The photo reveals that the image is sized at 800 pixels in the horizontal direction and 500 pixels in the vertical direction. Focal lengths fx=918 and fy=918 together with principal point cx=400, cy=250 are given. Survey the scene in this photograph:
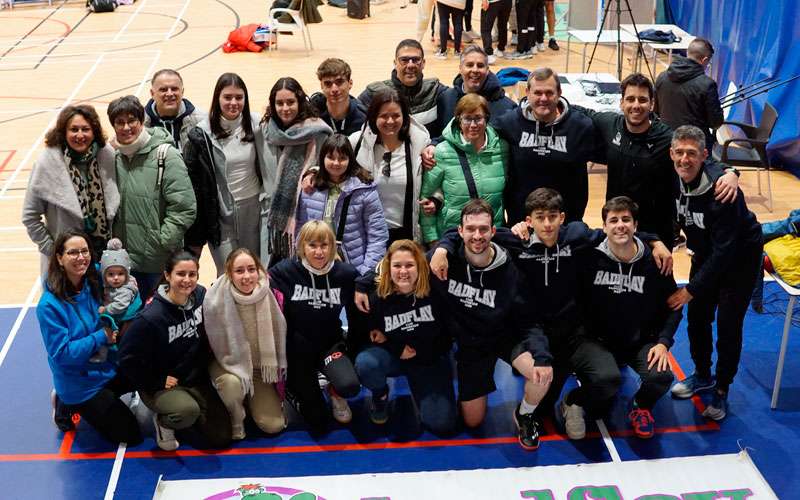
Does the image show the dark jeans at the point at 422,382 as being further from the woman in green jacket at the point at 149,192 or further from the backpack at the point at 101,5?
the backpack at the point at 101,5

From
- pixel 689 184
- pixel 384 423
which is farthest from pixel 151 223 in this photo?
pixel 689 184

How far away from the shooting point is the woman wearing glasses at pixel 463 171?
5.60 meters

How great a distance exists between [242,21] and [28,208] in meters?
12.2

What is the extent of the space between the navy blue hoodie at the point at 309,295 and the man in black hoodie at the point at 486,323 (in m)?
0.54

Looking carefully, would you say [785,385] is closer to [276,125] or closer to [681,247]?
[681,247]

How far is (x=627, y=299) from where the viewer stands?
5.21 m

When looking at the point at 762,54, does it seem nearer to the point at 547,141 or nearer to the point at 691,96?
the point at 691,96

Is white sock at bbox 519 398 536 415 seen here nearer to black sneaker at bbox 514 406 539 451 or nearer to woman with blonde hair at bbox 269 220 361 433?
black sneaker at bbox 514 406 539 451

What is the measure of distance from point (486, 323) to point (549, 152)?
1135mm

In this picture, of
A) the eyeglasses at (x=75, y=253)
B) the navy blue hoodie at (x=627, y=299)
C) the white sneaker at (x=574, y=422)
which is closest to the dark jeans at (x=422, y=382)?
the white sneaker at (x=574, y=422)

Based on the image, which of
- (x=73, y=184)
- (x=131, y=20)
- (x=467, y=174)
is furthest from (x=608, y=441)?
(x=131, y=20)

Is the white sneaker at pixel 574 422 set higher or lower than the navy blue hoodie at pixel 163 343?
lower

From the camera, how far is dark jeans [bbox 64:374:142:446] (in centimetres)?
516

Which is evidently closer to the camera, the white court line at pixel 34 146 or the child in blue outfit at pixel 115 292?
the child in blue outfit at pixel 115 292
